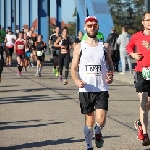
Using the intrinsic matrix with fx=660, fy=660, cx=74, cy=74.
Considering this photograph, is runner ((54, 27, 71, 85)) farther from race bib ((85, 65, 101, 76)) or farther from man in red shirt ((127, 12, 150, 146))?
race bib ((85, 65, 101, 76))

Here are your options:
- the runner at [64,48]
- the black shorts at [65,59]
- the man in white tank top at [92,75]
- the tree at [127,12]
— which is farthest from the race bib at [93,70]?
the tree at [127,12]

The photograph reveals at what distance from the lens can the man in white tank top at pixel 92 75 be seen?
816 centimetres

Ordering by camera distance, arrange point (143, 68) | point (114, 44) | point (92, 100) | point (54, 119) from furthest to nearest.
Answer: point (114, 44) < point (54, 119) < point (143, 68) < point (92, 100)

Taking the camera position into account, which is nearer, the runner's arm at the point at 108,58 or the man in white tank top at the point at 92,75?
the man in white tank top at the point at 92,75

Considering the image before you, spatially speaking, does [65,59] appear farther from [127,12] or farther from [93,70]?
[127,12]

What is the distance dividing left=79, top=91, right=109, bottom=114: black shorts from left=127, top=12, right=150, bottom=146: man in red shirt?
117cm

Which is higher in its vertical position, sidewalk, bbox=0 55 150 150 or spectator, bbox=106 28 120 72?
spectator, bbox=106 28 120 72

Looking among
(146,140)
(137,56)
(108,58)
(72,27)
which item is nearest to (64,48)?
(137,56)

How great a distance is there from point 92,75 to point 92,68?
90 millimetres

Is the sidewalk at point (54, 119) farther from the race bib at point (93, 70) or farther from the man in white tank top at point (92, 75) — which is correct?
the race bib at point (93, 70)

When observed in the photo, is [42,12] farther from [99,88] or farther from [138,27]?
[138,27]

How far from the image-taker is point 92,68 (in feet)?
26.7

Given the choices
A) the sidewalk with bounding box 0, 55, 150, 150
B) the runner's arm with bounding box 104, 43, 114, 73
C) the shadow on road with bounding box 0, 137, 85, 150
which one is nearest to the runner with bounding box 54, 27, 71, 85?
the sidewalk with bounding box 0, 55, 150, 150

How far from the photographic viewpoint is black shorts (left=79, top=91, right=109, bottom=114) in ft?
27.0
